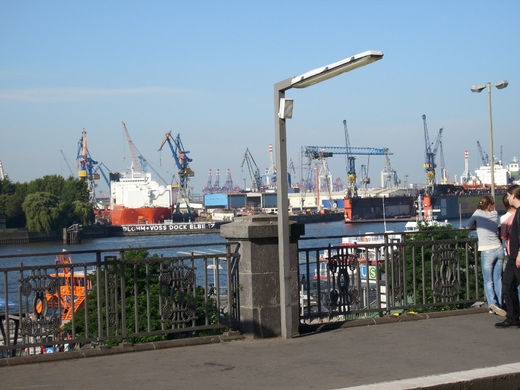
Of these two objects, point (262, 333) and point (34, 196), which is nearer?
point (262, 333)

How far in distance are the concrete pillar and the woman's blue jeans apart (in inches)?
104

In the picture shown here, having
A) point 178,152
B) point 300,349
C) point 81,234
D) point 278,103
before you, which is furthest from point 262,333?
point 178,152

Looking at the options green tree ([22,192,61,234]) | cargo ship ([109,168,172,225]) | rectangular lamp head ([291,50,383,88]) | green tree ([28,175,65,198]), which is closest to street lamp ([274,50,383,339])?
rectangular lamp head ([291,50,383,88])

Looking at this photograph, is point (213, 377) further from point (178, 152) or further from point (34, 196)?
point (178, 152)

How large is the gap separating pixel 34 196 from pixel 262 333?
112 metres

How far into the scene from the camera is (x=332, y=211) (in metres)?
174

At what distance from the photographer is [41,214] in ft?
358

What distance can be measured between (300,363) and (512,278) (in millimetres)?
3111

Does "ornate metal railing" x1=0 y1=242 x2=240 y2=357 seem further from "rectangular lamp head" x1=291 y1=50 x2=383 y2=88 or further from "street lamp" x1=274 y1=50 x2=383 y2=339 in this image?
"rectangular lamp head" x1=291 y1=50 x2=383 y2=88

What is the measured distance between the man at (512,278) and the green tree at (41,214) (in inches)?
4204

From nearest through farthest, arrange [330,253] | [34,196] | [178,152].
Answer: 1. [330,253]
2. [34,196]
3. [178,152]

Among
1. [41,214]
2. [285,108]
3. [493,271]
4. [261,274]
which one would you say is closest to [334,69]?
[285,108]

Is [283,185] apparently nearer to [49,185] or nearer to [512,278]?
[512,278]

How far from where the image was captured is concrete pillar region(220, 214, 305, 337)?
312 inches
